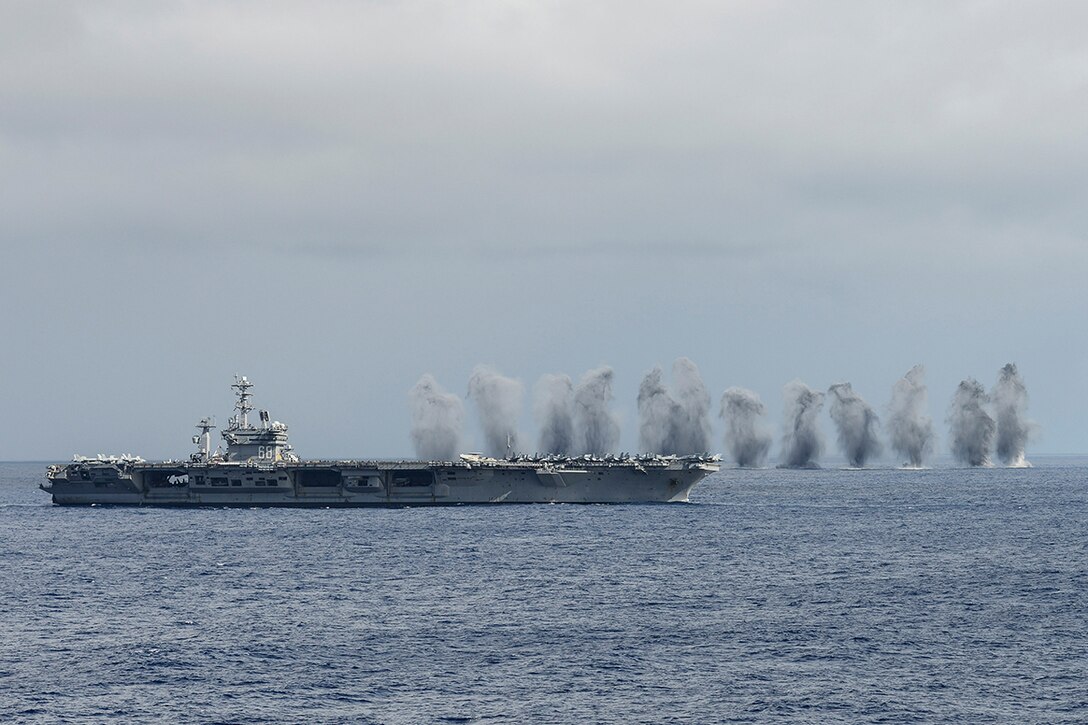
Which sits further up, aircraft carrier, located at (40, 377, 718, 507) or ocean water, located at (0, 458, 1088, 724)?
aircraft carrier, located at (40, 377, 718, 507)

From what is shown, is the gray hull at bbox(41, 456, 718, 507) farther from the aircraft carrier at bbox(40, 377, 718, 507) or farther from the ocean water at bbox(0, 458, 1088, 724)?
the ocean water at bbox(0, 458, 1088, 724)

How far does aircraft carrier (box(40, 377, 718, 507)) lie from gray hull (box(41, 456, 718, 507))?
8 centimetres

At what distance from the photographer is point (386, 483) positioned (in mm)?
100500

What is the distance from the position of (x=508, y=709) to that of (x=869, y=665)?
41.8 feet

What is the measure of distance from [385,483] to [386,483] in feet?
0.31

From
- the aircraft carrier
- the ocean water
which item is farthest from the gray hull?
the ocean water

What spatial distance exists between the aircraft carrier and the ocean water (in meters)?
12.4

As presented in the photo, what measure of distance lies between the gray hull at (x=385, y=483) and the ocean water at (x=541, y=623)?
12.3 m

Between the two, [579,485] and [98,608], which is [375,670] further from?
[579,485]

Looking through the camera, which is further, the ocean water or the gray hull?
the gray hull

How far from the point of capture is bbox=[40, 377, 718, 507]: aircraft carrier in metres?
99.9

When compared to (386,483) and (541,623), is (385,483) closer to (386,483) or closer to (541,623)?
(386,483)

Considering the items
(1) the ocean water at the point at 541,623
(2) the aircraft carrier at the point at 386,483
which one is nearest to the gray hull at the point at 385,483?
(2) the aircraft carrier at the point at 386,483

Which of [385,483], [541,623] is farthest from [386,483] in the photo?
[541,623]
